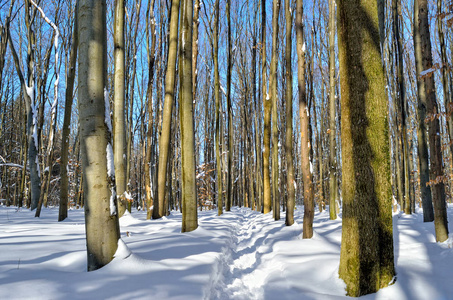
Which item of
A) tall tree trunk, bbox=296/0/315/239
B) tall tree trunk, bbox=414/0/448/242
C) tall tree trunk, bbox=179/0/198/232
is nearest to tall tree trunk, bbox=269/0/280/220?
tall tree trunk, bbox=296/0/315/239

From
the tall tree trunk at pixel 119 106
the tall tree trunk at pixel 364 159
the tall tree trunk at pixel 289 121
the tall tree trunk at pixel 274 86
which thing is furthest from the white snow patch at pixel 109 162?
the tall tree trunk at pixel 274 86

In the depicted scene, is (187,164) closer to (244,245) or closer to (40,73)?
(244,245)

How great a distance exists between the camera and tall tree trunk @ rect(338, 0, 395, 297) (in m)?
2.69

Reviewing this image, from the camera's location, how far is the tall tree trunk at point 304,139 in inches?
210

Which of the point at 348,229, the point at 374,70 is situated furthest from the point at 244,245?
the point at 374,70

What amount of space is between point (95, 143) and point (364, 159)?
2718 millimetres

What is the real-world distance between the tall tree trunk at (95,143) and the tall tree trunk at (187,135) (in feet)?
9.21

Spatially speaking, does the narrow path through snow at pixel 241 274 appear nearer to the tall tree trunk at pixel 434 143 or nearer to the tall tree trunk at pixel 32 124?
the tall tree trunk at pixel 434 143

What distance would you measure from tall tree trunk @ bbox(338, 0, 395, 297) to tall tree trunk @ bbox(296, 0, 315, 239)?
248cm

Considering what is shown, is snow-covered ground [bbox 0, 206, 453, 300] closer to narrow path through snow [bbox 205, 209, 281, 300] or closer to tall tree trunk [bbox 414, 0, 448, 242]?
narrow path through snow [bbox 205, 209, 281, 300]

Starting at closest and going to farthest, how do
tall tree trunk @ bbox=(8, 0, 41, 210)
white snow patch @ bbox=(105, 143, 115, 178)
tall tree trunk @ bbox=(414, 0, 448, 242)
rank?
white snow patch @ bbox=(105, 143, 115, 178) < tall tree trunk @ bbox=(414, 0, 448, 242) < tall tree trunk @ bbox=(8, 0, 41, 210)

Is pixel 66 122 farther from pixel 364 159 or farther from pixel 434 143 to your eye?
pixel 434 143

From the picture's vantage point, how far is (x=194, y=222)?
19.0 feet

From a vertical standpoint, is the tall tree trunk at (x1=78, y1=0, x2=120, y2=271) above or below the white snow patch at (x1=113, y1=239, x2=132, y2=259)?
above
